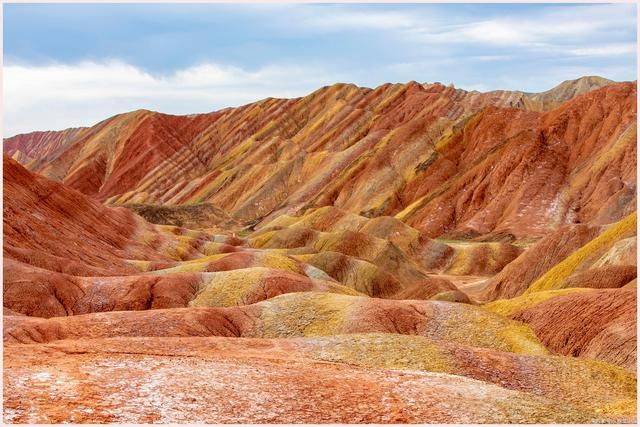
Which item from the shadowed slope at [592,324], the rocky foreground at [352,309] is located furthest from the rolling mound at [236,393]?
the shadowed slope at [592,324]

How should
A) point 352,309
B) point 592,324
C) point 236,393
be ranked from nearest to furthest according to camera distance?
point 236,393 < point 352,309 < point 592,324

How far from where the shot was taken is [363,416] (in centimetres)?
2123

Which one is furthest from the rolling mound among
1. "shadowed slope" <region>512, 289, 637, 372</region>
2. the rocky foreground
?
"shadowed slope" <region>512, 289, 637, 372</region>

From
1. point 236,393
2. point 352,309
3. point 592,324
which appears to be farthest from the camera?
point 592,324

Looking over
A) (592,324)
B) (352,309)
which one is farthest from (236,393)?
(592,324)

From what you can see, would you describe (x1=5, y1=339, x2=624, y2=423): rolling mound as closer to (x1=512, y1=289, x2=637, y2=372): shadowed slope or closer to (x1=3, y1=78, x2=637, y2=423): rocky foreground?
(x1=3, y1=78, x2=637, y2=423): rocky foreground

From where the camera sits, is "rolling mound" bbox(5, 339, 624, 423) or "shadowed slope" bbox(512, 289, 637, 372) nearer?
"rolling mound" bbox(5, 339, 624, 423)

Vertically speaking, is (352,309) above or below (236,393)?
below

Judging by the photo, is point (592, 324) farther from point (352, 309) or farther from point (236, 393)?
point (236, 393)

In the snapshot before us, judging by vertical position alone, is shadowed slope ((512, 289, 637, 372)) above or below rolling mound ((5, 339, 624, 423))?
below

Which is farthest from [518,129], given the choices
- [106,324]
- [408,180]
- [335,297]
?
[106,324]

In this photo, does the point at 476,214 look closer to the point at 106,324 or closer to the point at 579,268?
the point at 579,268

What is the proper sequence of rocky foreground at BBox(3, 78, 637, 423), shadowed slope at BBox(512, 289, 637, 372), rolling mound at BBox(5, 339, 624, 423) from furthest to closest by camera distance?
shadowed slope at BBox(512, 289, 637, 372)
rocky foreground at BBox(3, 78, 637, 423)
rolling mound at BBox(5, 339, 624, 423)

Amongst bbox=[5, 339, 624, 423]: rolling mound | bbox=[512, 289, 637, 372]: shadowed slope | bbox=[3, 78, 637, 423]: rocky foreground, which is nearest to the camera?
bbox=[5, 339, 624, 423]: rolling mound
